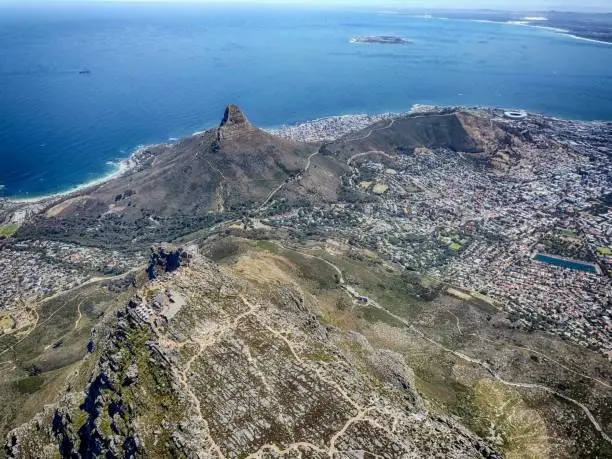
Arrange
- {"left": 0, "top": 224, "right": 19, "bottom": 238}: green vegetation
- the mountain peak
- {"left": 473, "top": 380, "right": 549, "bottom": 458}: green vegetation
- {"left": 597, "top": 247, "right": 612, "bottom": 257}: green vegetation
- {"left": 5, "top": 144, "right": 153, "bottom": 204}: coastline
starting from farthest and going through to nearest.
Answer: the mountain peak
{"left": 5, "top": 144, "right": 153, "bottom": 204}: coastline
{"left": 0, "top": 224, "right": 19, "bottom": 238}: green vegetation
{"left": 597, "top": 247, "right": 612, "bottom": 257}: green vegetation
{"left": 473, "top": 380, "right": 549, "bottom": 458}: green vegetation

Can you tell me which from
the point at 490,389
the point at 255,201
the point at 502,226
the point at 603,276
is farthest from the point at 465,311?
the point at 255,201

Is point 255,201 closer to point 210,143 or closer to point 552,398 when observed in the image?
point 210,143

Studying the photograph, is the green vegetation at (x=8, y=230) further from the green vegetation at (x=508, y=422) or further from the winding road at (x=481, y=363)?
the green vegetation at (x=508, y=422)

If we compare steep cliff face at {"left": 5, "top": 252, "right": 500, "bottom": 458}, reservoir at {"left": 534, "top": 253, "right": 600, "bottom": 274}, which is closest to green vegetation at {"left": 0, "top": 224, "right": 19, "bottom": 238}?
steep cliff face at {"left": 5, "top": 252, "right": 500, "bottom": 458}

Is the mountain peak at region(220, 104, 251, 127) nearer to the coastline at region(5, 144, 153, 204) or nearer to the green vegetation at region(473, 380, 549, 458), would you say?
the coastline at region(5, 144, 153, 204)

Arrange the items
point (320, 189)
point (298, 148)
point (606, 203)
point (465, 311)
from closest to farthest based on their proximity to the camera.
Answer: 1. point (465, 311)
2. point (606, 203)
3. point (320, 189)
4. point (298, 148)

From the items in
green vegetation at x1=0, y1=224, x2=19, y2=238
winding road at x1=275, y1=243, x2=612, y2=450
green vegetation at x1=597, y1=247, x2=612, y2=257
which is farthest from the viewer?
green vegetation at x1=0, y1=224, x2=19, y2=238

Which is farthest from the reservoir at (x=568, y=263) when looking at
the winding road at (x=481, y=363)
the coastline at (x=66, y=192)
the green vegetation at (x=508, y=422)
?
the coastline at (x=66, y=192)
